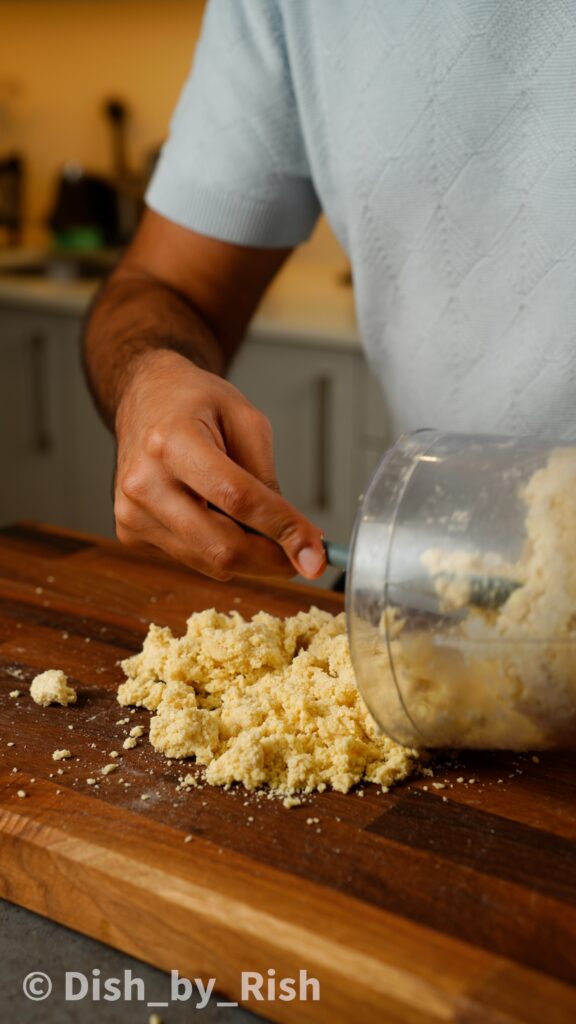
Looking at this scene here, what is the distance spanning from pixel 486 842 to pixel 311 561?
0.67ft

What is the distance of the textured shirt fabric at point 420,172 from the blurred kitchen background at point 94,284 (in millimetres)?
879

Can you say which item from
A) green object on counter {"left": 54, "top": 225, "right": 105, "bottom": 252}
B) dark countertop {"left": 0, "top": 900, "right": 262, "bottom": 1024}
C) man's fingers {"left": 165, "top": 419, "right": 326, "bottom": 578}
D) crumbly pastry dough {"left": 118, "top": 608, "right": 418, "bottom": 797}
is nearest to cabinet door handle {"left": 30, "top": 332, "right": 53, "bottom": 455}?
green object on counter {"left": 54, "top": 225, "right": 105, "bottom": 252}

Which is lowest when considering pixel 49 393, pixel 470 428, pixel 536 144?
pixel 49 393

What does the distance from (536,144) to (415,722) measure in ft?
1.64

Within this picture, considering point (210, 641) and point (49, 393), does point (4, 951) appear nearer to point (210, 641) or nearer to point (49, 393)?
point (210, 641)

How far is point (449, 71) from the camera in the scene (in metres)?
0.92

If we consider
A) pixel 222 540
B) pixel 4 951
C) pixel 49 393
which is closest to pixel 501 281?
pixel 222 540

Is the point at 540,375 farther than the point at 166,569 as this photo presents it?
No

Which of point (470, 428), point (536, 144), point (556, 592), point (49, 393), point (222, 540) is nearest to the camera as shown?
point (556, 592)

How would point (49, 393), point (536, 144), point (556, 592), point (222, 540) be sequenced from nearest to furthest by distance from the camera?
point (556, 592), point (222, 540), point (536, 144), point (49, 393)

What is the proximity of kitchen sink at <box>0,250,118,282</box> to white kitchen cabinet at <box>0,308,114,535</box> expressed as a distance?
25 cm

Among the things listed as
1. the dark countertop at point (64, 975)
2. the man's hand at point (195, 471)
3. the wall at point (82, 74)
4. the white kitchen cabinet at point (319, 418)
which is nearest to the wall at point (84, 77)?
the wall at point (82, 74)

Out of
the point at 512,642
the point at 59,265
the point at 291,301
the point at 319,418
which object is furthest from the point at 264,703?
the point at 59,265

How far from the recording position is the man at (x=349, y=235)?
0.78 metres
